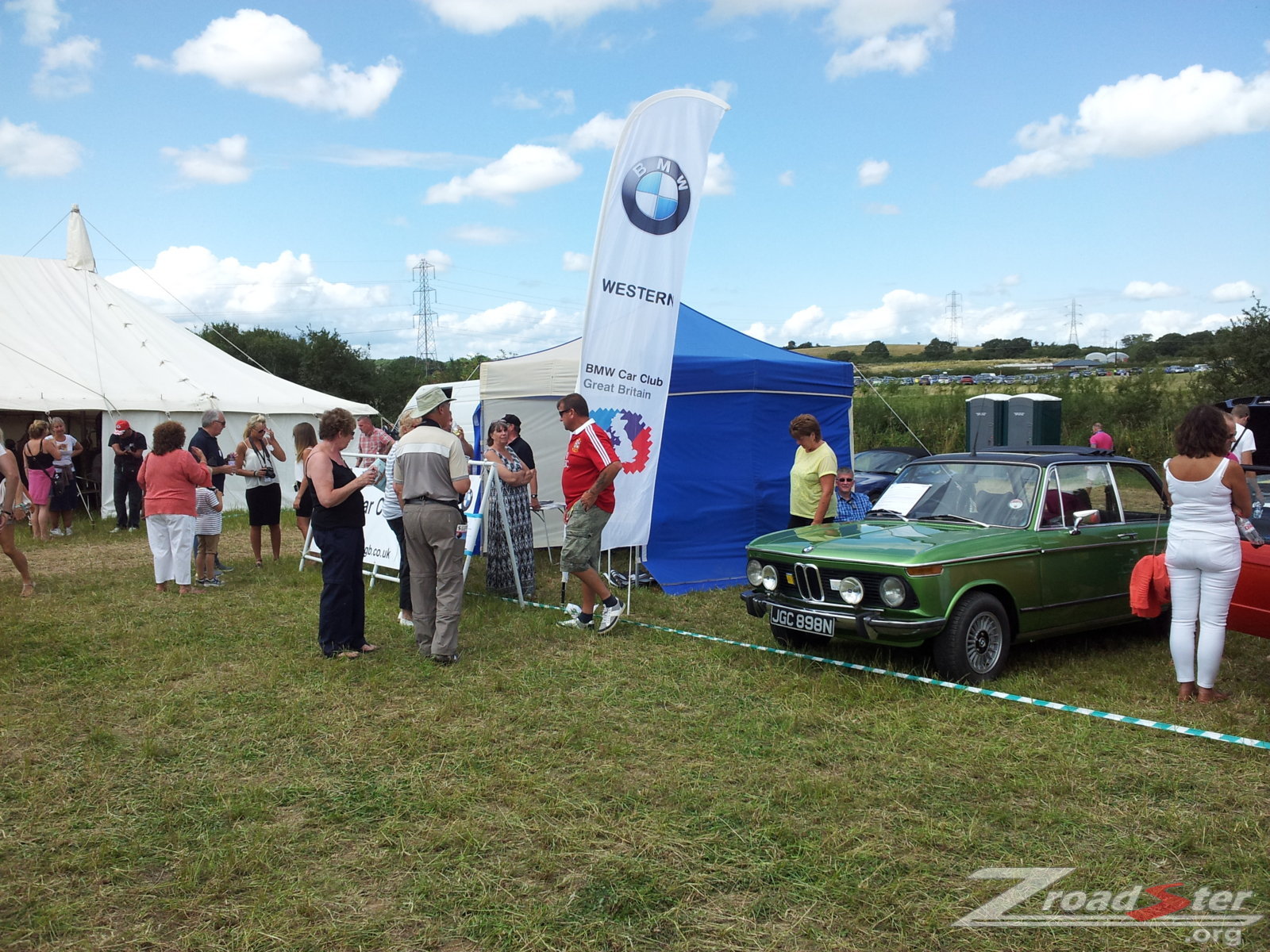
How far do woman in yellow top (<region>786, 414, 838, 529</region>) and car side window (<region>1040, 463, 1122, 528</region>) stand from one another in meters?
1.78

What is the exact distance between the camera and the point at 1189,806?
407 centimetres

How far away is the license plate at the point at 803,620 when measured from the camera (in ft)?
19.2

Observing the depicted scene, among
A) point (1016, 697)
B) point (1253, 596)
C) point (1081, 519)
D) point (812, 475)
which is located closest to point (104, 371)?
point (812, 475)

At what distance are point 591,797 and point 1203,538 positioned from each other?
3817mm

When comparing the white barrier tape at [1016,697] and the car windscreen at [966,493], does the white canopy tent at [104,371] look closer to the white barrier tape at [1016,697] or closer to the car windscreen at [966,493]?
the white barrier tape at [1016,697]

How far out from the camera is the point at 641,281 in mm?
7906

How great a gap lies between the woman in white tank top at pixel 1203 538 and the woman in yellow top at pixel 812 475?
2720 millimetres

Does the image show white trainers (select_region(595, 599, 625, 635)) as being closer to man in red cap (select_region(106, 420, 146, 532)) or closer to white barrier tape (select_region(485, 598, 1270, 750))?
white barrier tape (select_region(485, 598, 1270, 750))

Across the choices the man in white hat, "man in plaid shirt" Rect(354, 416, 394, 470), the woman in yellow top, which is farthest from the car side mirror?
"man in plaid shirt" Rect(354, 416, 394, 470)

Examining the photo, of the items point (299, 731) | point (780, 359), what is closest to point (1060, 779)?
point (299, 731)

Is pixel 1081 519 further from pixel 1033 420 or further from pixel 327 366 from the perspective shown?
pixel 327 366

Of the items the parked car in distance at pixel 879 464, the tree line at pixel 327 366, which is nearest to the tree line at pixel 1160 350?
the parked car in distance at pixel 879 464
